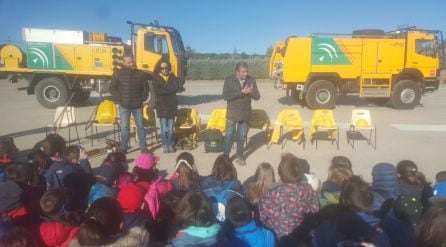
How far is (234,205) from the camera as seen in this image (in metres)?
2.80

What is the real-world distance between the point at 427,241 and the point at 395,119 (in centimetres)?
1162

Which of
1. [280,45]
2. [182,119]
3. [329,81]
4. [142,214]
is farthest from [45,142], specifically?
[280,45]

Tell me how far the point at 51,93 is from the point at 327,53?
10.4 metres

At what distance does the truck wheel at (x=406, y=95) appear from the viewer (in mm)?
14635

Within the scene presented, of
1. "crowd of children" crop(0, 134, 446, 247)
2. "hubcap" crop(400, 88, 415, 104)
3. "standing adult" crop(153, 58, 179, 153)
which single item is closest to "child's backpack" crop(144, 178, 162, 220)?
"crowd of children" crop(0, 134, 446, 247)

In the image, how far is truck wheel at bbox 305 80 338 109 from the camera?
1455 cm

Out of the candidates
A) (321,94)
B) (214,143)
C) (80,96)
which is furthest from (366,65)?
(80,96)

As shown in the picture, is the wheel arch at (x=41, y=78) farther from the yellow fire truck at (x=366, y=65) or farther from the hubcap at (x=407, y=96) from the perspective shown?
the hubcap at (x=407, y=96)

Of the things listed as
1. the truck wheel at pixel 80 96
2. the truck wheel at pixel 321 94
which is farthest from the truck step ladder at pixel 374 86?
the truck wheel at pixel 80 96

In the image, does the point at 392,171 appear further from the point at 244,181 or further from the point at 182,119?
the point at 182,119

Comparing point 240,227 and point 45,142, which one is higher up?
point 45,142

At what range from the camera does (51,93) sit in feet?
48.0

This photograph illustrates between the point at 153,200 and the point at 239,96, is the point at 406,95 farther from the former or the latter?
the point at 153,200

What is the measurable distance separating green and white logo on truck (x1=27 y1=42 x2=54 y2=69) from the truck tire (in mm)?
595
